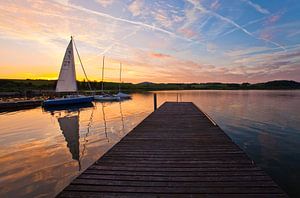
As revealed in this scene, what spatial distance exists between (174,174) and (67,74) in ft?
108

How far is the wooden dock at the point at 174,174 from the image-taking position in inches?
160

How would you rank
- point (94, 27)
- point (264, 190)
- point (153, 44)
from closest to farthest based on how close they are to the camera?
point (264, 190), point (94, 27), point (153, 44)

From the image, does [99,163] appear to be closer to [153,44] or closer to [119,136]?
[119,136]

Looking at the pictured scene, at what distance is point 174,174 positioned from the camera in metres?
4.98

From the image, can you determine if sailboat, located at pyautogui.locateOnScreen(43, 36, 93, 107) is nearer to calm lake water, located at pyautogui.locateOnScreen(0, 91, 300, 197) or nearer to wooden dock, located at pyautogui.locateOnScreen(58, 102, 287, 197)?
calm lake water, located at pyautogui.locateOnScreen(0, 91, 300, 197)

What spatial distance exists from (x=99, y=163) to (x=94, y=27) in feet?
66.7

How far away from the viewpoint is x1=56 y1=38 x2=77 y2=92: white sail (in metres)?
33.7

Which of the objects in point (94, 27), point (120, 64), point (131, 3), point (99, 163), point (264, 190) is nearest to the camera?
point (264, 190)

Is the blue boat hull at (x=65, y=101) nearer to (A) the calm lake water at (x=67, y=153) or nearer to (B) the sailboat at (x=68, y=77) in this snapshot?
(B) the sailboat at (x=68, y=77)

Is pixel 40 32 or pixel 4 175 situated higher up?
pixel 40 32

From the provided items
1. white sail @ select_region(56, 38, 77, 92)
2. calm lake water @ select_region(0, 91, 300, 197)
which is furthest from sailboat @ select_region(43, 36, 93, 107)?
calm lake water @ select_region(0, 91, 300, 197)

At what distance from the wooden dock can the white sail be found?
97.0 feet

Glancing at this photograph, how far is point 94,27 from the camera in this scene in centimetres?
2297

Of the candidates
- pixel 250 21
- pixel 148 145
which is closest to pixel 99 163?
pixel 148 145
